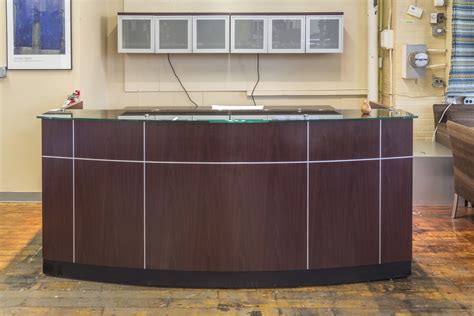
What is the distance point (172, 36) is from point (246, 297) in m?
4.28

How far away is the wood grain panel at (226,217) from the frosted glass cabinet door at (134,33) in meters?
3.81

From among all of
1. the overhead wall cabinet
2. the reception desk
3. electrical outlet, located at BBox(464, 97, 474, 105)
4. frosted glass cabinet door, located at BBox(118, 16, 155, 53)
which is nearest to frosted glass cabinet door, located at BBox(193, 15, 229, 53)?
the overhead wall cabinet

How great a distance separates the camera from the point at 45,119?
189 inches

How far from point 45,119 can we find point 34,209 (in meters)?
2.53

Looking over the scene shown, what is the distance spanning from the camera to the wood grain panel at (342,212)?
184 inches

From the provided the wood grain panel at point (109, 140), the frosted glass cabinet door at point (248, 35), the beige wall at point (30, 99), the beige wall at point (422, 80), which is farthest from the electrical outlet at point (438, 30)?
the wood grain panel at point (109, 140)

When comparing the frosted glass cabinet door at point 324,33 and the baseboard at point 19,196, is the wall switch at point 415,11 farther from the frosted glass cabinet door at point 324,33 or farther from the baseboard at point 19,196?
the baseboard at point 19,196

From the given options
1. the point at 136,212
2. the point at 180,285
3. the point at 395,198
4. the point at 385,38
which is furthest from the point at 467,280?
the point at 385,38

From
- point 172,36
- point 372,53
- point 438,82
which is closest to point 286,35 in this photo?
point 372,53

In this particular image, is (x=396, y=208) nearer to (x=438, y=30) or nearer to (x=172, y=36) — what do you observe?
(x=438, y=30)

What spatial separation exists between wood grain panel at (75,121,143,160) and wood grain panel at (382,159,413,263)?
154 cm

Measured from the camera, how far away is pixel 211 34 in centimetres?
815

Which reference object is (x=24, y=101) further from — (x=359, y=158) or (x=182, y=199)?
(x=359, y=158)

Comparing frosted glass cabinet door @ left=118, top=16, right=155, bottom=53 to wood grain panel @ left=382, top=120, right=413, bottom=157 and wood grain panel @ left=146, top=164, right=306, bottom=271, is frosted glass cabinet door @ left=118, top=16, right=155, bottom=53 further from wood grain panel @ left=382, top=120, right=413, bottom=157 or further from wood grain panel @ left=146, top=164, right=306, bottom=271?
wood grain panel @ left=382, top=120, right=413, bottom=157
